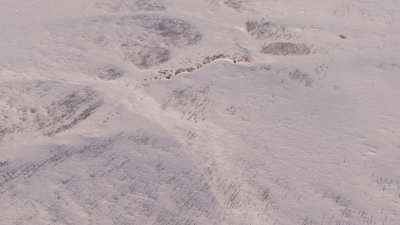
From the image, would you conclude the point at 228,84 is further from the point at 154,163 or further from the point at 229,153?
the point at 154,163

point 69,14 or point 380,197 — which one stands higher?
point 69,14

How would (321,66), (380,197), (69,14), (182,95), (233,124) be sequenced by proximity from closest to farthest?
(380,197)
(233,124)
(182,95)
(321,66)
(69,14)

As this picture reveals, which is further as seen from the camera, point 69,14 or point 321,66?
point 69,14

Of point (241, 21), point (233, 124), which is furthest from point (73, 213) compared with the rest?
point (241, 21)

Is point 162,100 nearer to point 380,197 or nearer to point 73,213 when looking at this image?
point 73,213

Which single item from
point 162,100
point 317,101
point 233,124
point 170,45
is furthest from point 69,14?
point 317,101

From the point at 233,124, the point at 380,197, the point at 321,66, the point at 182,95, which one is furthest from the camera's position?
the point at 321,66
